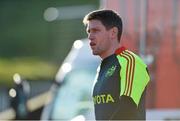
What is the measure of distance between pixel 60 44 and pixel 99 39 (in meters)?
9.45

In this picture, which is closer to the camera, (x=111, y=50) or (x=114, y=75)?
(x=114, y=75)

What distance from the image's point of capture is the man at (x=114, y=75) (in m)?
3.72

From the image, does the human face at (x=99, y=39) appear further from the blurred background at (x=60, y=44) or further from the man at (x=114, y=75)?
the blurred background at (x=60, y=44)

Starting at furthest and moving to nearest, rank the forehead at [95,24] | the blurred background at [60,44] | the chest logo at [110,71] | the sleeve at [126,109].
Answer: the blurred background at [60,44] < the forehead at [95,24] < the chest logo at [110,71] < the sleeve at [126,109]

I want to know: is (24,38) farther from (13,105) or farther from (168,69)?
(168,69)

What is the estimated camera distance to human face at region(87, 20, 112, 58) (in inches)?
153

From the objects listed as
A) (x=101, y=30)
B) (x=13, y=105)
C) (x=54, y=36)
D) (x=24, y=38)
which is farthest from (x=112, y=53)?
(x=24, y=38)

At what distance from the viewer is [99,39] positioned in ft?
12.8

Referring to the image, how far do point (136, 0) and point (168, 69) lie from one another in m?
0.94

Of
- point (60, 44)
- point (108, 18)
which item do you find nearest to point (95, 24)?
point (108, 18)

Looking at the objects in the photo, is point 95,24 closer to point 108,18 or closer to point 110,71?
point 108,18

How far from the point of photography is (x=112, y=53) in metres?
3.91

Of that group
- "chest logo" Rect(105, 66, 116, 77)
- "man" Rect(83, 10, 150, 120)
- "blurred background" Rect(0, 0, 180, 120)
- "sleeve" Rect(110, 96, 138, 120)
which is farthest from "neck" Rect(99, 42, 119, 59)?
"blurred background" Rect(0, 0, 180, 120)

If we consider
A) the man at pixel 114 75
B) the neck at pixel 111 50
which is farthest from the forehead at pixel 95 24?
the neck at pixel 111 50
